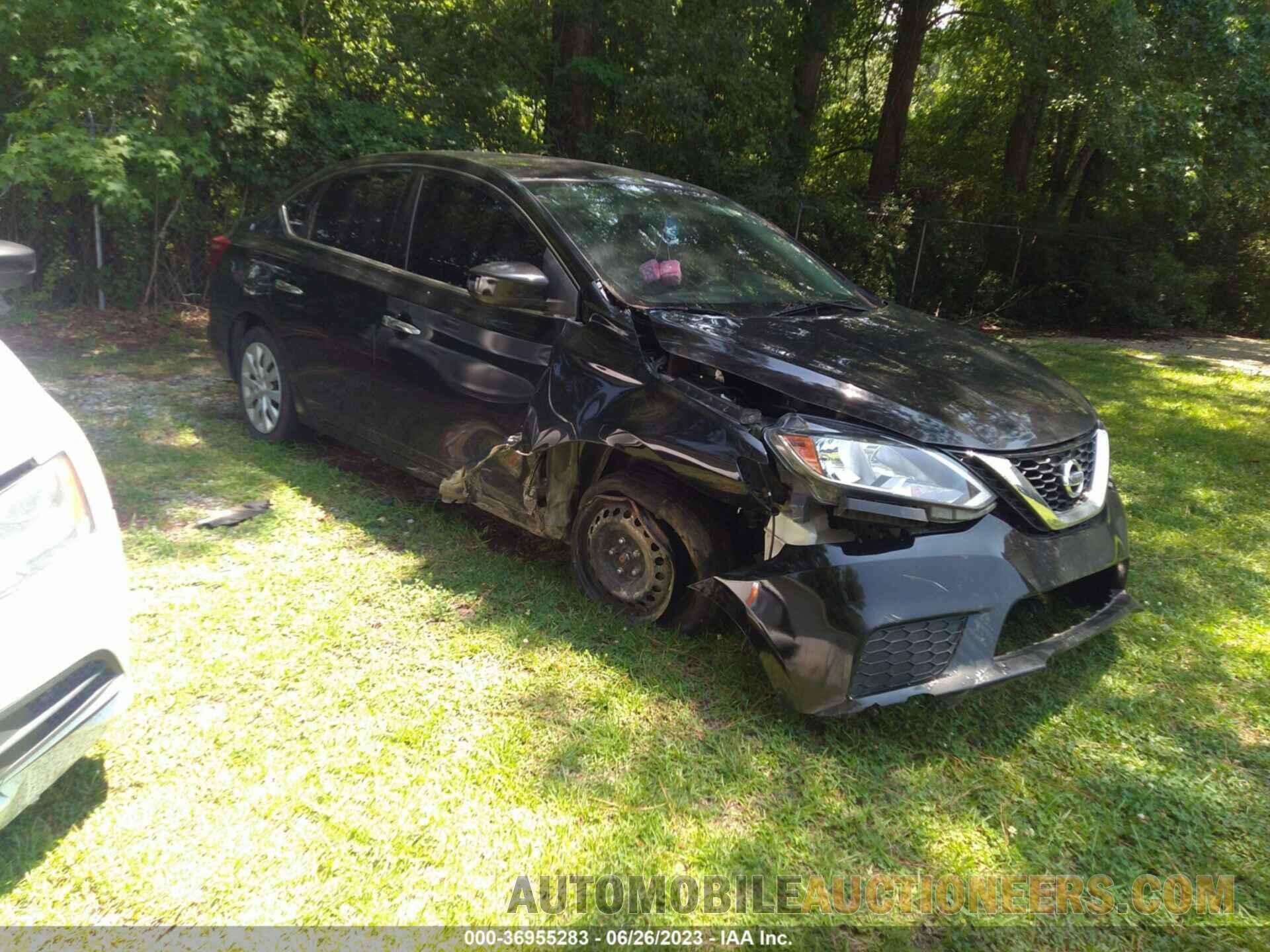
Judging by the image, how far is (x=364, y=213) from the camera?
4461 millimetres

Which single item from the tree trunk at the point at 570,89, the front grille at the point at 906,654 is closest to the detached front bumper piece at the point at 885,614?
the front grille at the point at 906,654

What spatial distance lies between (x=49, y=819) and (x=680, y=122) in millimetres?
9578

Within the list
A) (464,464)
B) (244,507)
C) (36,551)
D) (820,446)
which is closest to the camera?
(36,551)

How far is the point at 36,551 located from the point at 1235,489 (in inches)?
228

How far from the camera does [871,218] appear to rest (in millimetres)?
12148

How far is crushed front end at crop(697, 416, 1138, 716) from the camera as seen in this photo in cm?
254

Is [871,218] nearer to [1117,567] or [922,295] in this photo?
[922,295]

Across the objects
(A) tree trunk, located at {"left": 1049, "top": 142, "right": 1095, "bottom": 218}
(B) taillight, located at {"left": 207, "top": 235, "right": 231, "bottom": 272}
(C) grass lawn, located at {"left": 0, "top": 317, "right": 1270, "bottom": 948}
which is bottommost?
(C) grass lawn, located at {"left": 0, "top": 317, "right": 1270, "bottom": 948}

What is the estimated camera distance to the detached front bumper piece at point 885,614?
254 centimetres

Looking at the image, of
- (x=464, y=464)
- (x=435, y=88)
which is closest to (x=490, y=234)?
(x=464, y=464)

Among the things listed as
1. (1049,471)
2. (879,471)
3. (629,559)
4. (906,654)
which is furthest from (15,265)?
(1049,471)

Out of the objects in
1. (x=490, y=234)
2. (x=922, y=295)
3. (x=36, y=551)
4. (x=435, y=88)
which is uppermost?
(x=435, y=88)

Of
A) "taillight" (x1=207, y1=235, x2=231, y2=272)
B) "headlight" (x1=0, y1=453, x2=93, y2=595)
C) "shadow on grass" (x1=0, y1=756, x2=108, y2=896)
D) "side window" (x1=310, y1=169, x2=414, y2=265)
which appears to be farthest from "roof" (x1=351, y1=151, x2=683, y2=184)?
"shadow on grass" (x1=0, y1=756, x2=108, y2=896)

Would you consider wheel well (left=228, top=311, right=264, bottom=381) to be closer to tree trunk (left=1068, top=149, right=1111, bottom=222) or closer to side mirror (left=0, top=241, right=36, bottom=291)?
side mirror (left=0, top=241, right=36, bottom=291)
